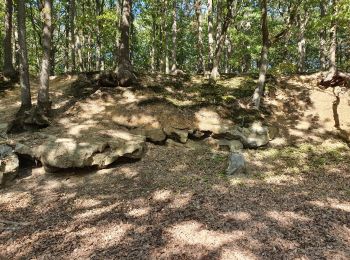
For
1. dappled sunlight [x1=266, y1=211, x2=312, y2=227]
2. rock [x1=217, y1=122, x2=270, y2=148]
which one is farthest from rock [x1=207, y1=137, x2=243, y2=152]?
dappled sunlight [x1=266, y1=211, x2=312, y2=227]

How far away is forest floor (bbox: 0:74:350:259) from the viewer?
637 cm

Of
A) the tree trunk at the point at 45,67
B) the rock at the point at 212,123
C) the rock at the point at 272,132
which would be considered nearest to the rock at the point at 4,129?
the tree trunk at the point at 45,67

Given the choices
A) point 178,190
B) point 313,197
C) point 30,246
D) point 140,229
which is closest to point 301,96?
point 313,197

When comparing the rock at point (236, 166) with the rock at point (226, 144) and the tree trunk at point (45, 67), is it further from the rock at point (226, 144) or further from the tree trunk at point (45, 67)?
the tree trunk at point (45, 67)

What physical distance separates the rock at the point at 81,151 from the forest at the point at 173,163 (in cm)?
4

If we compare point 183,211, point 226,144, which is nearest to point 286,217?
point 183,211

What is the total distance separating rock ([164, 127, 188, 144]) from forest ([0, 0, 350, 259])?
0.13ft

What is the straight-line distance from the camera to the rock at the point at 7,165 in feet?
31.9

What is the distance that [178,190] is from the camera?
900cm

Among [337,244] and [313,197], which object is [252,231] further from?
[313,197]

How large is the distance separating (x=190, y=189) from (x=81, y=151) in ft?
12.5

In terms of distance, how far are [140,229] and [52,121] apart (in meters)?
7.81

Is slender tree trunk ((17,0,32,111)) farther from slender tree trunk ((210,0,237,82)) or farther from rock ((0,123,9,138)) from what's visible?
slender tree trunk ((210,0,237,82))

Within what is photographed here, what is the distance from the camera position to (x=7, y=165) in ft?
32.4
